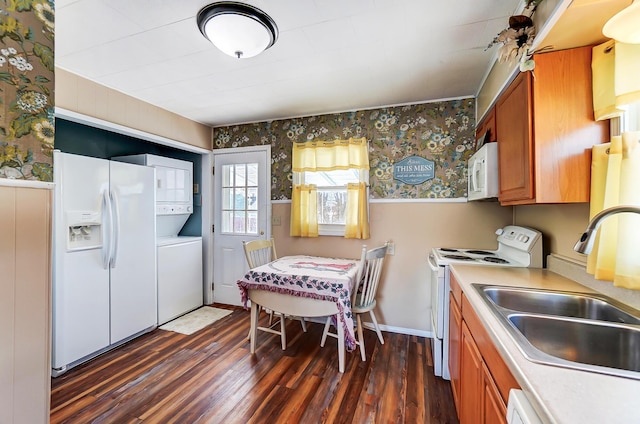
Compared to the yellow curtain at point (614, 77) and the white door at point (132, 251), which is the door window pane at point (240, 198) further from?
the yellow curtain at point (614, 77)

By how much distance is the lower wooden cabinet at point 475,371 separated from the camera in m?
0.91

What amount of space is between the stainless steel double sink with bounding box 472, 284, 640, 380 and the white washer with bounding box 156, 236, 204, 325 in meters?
3.09

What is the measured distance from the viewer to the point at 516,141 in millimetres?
1559

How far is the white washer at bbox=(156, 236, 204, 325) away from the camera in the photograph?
3100mm

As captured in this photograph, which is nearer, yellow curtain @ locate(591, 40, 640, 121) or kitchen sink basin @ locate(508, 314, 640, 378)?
kitchen sink basin @ locate(508, 314, 640, 378)

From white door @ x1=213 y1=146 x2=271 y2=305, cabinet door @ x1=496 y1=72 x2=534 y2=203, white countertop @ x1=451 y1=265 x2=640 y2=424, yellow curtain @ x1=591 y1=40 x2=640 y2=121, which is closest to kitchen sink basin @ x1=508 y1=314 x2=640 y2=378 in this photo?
white countertop @ x1=451 y1=265 x2=640 y2=424

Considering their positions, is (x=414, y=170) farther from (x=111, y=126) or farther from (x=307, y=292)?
(x=111, y=126)

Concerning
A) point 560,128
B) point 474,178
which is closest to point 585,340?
point 560,128

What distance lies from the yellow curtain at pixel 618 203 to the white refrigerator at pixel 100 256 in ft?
11.0

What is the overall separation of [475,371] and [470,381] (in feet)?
0.44

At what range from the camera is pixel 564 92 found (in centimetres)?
134

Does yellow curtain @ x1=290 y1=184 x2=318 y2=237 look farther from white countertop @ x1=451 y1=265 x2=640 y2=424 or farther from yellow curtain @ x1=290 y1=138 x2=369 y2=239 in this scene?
white countertop @ x1=451 y1=265 x2=640 y2=424

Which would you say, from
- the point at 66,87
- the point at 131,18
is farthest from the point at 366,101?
the point at 66,87

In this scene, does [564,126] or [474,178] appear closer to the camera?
[564,126]
